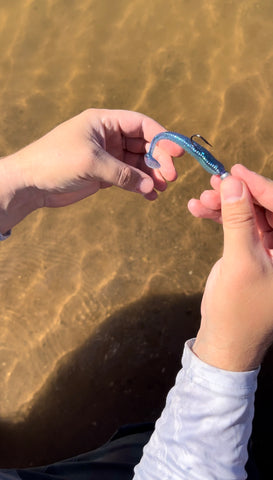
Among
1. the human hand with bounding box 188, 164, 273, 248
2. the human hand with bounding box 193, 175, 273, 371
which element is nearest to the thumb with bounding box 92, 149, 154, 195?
the human hand with bounding box 188, 164, 273, 248

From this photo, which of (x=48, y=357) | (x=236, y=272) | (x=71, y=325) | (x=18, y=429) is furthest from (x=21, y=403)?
(x=236, y=272)

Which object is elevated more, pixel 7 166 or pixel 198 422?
pixel 7 166

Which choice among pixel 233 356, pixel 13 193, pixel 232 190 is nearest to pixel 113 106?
pixel 13 193

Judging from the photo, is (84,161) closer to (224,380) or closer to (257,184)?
(257,184)

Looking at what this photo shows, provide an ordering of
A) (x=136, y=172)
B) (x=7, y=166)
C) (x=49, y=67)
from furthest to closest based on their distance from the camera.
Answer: (x=49, y=67) → (x=7, y=166) → (x=136, y=172)

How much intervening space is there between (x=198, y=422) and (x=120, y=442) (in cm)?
113

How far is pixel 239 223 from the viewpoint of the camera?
1561 mm

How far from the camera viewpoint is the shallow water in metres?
3.32

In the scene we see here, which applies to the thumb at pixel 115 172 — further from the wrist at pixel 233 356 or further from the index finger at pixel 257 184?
the wrist at pixel 233 356

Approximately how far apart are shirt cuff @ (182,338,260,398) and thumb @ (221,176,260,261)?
432mm

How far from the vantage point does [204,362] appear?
5.37 feet

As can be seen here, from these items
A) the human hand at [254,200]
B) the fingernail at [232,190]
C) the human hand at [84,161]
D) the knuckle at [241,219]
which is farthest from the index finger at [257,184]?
the human hand at [84,161]

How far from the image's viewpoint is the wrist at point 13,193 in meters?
2.29

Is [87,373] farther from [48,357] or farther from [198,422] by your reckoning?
[198,422]
